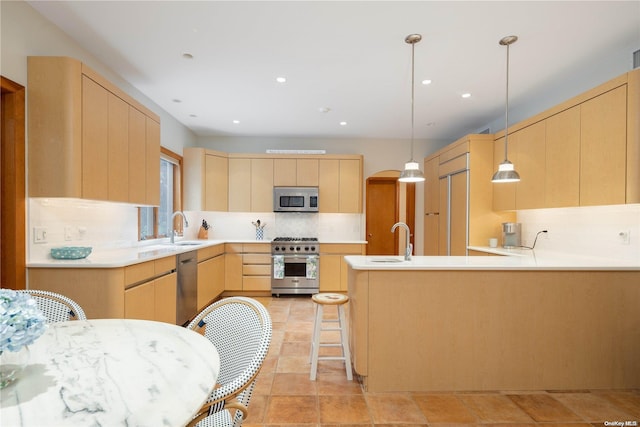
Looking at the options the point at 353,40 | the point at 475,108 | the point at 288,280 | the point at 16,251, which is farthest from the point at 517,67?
the point at 16,251

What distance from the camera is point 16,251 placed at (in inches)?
→ 82.8

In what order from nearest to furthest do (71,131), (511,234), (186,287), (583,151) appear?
1. (71,131)
2. (583,151)
3. (186,287)
4. (511,234)

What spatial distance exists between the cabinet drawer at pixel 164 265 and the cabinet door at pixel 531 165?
12.4 feet

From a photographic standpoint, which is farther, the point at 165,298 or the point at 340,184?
the point at 340,184

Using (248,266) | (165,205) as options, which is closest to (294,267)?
(248,266)

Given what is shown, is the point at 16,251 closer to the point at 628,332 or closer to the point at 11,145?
the point at 11,145

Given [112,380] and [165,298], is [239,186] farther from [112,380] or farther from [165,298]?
[112,380]

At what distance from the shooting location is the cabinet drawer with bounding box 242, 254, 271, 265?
16.5ft

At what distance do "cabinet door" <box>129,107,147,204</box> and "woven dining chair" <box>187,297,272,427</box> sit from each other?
2.13 meters

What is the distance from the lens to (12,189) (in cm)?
210

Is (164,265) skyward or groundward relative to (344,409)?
skyward

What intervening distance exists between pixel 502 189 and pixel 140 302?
4027 millimetres

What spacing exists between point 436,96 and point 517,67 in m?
0.87

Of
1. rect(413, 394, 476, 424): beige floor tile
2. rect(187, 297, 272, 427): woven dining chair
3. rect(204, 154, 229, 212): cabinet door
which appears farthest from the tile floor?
rect(204, 154, 229, 212): cabinet door
